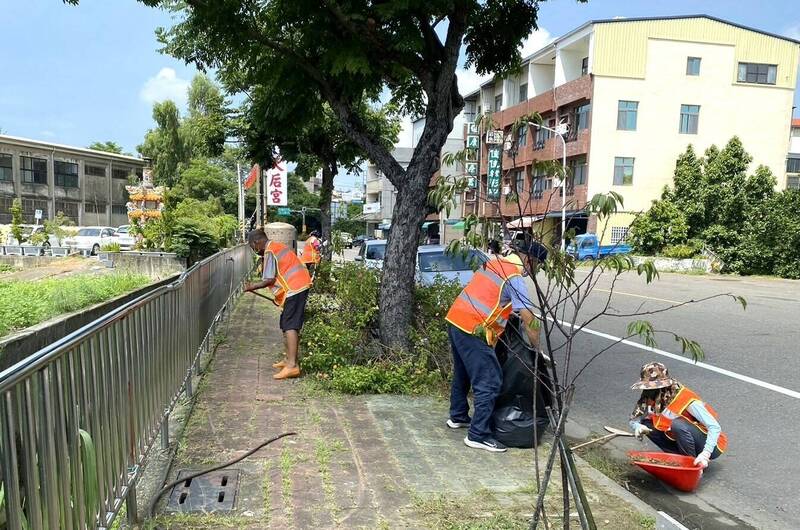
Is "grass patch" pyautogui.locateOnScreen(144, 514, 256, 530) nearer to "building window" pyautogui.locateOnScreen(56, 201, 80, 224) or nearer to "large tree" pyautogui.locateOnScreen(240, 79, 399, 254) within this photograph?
"large tree" pyautogui.locateOnScreen(240, 79, 399, 254)

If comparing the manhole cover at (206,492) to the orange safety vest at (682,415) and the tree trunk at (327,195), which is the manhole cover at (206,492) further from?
the tree trunk at (327,195)

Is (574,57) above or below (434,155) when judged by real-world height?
above

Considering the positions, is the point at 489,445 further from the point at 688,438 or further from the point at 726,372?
the point at 726,372

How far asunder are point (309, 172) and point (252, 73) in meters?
9.42

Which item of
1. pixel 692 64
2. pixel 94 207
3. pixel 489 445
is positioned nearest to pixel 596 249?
pixel 489 445

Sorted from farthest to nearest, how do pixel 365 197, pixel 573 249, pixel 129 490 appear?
pixel 365 197 → pixel 129 490 → pixel 573 249

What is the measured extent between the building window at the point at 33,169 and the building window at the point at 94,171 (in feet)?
10.2

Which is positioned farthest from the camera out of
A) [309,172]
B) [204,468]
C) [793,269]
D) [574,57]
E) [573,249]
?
[574,57]

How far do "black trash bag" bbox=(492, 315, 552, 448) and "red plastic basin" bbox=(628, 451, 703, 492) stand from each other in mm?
715

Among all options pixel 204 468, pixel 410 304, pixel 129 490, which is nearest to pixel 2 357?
pixel 204 468

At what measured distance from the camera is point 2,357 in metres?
5.18

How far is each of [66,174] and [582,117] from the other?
126 ft

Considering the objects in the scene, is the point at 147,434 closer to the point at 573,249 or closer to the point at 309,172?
the point at 573,249

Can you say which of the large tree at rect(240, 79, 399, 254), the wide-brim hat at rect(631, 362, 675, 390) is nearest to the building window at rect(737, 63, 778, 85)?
the large tree at rect(240, 79, 399, 254)
